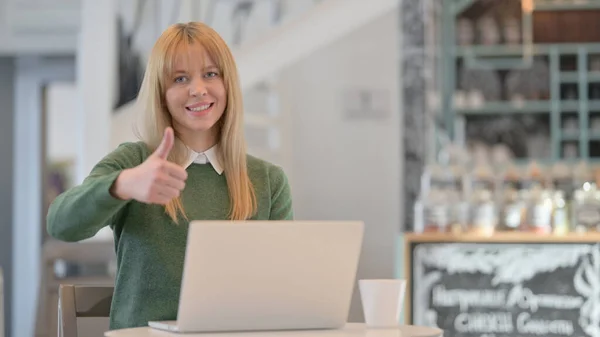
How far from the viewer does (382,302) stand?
5.76ft

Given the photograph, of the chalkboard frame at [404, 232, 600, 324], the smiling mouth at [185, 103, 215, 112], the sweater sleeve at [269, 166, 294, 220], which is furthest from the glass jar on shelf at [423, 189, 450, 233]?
the smiling mouth at [185, 103, 215, 112]

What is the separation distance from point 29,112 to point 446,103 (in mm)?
3101

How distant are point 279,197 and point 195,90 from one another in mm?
308

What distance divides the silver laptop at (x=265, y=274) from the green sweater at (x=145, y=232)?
246 mm

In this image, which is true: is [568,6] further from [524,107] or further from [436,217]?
[436,217]

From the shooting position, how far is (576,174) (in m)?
4.64

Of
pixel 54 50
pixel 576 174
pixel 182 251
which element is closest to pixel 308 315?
pixel 182 251

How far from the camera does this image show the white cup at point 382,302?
175 centimetres

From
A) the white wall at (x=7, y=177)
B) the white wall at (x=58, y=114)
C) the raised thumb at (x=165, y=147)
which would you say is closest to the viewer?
the raised thumb at (x=165, y=147)

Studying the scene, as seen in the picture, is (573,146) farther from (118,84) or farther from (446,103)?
(118,84)

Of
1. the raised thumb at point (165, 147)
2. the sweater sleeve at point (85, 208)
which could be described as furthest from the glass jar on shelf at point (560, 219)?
the raised thumb at point (165, 147)

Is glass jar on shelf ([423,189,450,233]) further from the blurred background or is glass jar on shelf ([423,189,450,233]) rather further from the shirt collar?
the shirt collar

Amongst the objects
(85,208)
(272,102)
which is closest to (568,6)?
(272,102)

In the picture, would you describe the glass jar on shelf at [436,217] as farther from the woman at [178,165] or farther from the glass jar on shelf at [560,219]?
the woman at [178,165]
